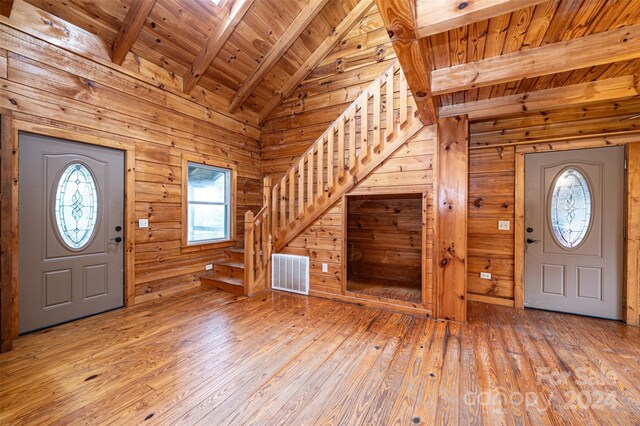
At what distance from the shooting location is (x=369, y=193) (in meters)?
3.54

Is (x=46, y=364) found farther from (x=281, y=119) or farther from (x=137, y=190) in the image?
(x=281, y=119)

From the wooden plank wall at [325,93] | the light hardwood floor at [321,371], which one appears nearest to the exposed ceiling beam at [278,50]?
the wooden plank wall at [325,93]

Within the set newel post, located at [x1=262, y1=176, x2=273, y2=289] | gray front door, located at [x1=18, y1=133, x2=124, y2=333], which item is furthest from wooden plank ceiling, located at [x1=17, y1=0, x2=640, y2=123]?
newel post, located at [x1=262, y1=176, x2=273, y2=289]

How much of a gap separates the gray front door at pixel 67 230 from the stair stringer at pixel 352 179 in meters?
2.18

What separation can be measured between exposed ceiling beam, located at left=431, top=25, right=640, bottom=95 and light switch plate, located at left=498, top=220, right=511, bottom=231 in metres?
2.04

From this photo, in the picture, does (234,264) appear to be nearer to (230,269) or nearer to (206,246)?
(230,269)

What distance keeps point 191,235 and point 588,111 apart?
5666 mm

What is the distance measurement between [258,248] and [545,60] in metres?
3.82

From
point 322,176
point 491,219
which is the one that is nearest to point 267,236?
point 322,176

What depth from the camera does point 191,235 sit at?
4320 mm

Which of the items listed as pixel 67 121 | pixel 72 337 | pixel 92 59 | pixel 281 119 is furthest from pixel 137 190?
pixel 281 119

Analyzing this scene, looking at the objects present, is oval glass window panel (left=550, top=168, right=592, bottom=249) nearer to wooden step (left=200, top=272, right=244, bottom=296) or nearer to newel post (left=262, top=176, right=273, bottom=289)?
newel post (left=262, top=176, right=273, bottom=289)

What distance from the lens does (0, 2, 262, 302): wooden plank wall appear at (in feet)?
8.63

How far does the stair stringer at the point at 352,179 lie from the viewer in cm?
329
